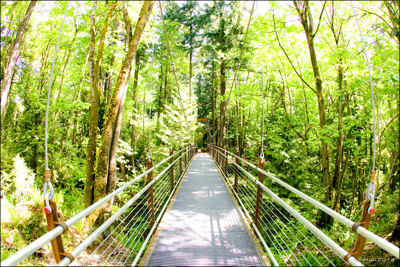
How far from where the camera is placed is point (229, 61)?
512 inches

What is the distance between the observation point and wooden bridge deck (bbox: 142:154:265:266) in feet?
8.47

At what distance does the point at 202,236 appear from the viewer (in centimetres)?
320

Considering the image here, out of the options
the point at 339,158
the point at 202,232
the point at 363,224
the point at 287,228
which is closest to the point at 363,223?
the point at 363,224

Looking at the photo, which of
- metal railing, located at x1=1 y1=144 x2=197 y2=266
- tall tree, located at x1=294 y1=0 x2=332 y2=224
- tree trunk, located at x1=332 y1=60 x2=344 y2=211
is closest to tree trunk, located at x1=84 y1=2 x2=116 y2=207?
metal railing, located at x1=1 y1=144 x2=197 y2=266

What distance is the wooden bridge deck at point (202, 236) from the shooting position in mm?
2582

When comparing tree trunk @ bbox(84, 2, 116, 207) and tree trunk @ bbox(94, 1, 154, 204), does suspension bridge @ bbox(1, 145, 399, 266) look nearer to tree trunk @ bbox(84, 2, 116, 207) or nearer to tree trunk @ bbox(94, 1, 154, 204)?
tree trunk @ bbox(94, 1, 154, 204)

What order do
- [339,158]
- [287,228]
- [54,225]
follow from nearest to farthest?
[54,225], [287,228], [339,158]

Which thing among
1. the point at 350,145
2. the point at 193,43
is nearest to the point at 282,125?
the point at 350,145

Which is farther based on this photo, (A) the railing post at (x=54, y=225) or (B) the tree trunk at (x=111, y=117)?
(B) the tree trunk at (x=111, y=117)

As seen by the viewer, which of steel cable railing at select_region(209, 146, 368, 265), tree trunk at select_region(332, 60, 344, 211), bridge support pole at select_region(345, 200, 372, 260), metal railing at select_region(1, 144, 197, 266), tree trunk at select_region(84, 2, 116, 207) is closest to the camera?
metal railing at select_region(1, 144, 197, 266)

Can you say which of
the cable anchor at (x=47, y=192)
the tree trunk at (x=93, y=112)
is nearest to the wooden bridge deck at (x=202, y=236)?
the cable anchor at (x=47, y=192)

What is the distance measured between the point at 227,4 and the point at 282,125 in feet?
27.4

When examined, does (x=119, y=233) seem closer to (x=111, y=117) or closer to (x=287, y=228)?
(x=111, y=117)

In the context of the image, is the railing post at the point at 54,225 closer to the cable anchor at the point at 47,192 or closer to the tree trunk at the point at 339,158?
the cable anchor at the point at 47,192
